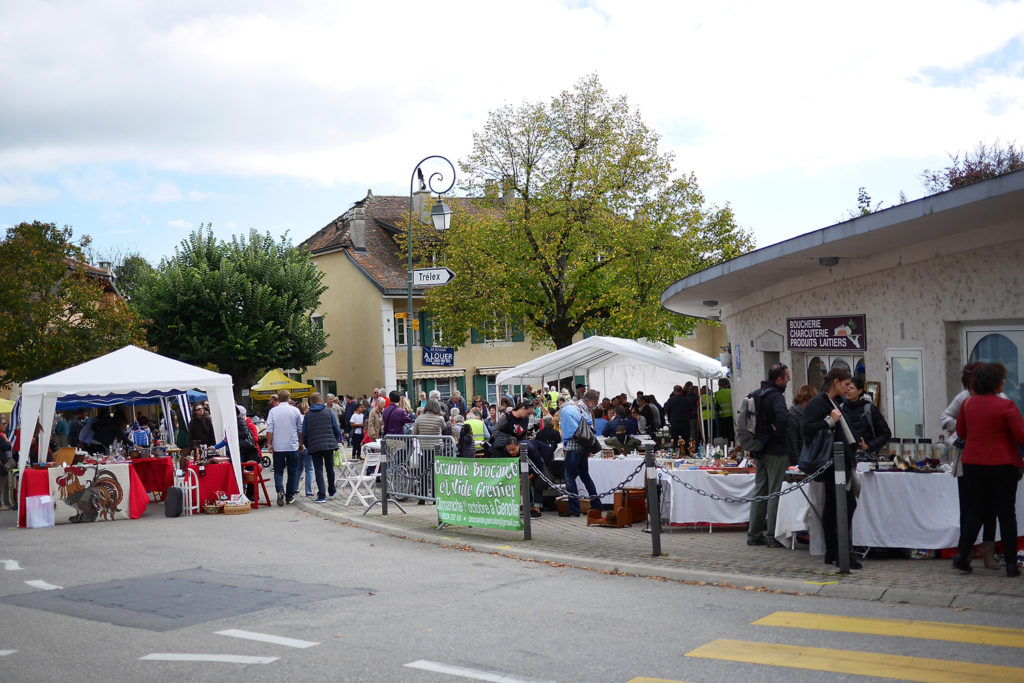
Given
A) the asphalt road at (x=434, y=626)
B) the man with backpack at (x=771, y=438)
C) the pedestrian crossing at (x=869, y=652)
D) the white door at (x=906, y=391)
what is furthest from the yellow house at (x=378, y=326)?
the pedestrian crossing at (x=869, y=652)

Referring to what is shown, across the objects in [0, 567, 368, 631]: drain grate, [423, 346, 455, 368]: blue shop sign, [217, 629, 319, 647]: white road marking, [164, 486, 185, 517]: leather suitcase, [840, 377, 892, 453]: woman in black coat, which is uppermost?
[423, 346, 455, 368]: blue shop sign

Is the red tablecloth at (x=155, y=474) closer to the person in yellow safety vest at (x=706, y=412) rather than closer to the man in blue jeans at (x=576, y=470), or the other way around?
the man in blue jeans at (x=576, y=470)

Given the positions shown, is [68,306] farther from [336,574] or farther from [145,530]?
[336,574]

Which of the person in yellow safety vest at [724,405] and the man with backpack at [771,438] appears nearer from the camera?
the man with backpack at [771,438]

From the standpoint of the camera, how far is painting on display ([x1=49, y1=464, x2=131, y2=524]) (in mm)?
15195

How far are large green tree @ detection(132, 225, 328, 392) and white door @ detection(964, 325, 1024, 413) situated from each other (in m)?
29.7

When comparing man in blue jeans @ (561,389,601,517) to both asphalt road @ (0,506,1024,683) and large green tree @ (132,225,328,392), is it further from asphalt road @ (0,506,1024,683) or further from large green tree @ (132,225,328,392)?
large green tree @ (132,225,328,392)

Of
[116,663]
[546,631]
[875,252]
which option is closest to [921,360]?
[875,252]

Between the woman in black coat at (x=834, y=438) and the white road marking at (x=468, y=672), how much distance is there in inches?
167

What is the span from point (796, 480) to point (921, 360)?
3403mm

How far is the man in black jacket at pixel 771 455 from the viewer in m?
10.2

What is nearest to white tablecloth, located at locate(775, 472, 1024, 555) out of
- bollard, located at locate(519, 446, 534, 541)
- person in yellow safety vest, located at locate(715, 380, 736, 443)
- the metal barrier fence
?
bollard, located at locate(519, 446, 534, 541)

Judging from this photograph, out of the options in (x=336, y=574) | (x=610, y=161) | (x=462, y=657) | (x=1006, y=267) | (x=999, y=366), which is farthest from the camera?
(x=610, y=161)

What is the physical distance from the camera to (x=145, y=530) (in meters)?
14.0
